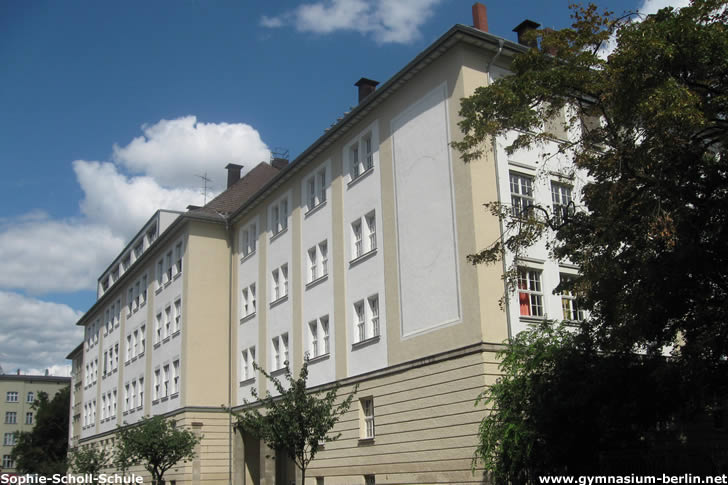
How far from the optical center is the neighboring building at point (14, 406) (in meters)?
110

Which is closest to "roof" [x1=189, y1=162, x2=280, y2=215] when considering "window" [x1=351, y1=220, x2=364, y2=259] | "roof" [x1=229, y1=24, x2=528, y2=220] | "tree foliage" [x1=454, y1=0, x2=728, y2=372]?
"roof" [x1=229, y1=24, x2=528, y2=220]

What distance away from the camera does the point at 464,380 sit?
22.4 meters

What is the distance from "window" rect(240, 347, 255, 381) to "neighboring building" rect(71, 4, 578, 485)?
0.13 metres

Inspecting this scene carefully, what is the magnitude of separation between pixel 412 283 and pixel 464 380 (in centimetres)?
435

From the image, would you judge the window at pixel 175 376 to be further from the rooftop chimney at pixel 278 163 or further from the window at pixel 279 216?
the rooftop chimney at pixel 278 163

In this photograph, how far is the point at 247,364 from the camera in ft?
129

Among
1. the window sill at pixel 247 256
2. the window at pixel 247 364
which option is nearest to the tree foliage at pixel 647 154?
the window at pixel 247 364

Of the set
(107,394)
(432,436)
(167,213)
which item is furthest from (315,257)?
(107,394)

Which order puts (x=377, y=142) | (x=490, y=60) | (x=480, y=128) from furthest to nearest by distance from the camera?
1. (x=377, y=142)
2. (x=490, y=60)
3. (x=480, y=128)

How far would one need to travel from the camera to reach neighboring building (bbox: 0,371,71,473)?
11031cm

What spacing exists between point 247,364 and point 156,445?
244 inches

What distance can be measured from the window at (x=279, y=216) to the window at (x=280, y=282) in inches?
73.9

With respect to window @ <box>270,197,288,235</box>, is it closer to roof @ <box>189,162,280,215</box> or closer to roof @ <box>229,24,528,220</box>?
roof @ <box>229,24,528,220</box>

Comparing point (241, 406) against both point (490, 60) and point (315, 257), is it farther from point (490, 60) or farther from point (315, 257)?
point (490, 60)
